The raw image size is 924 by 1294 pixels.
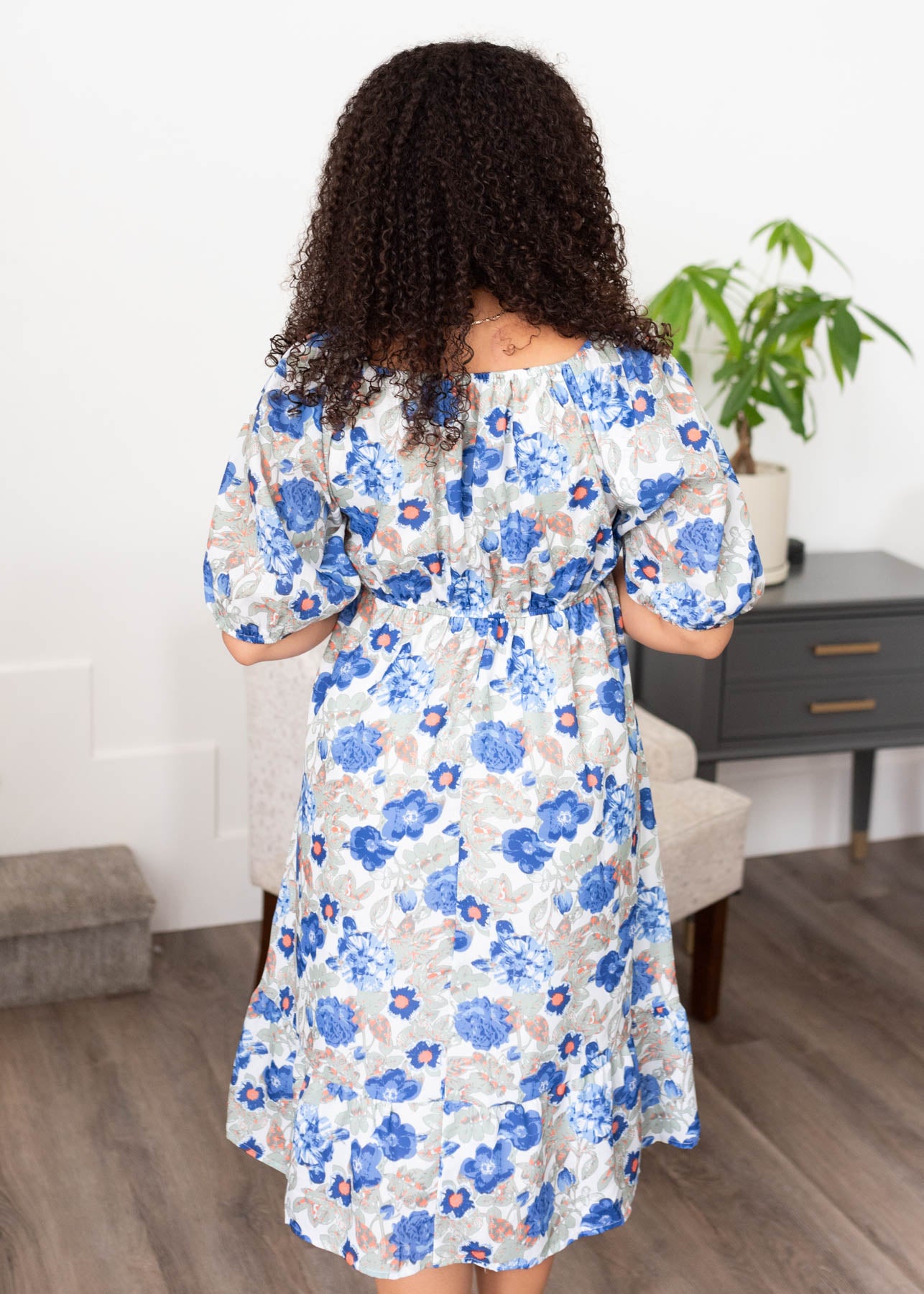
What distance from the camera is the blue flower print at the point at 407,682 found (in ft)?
4.52

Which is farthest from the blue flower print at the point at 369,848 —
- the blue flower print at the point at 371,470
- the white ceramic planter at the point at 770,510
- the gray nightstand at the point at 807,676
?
the white ceramic planter at the point at 770,510

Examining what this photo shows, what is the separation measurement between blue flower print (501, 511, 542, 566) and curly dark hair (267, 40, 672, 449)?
106 millimetres

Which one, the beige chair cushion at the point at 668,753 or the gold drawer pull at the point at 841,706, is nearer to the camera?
the beige chair cushion at the point at 668,753

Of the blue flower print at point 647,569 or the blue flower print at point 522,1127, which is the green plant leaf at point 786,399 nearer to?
the blue flower print at point 647,569

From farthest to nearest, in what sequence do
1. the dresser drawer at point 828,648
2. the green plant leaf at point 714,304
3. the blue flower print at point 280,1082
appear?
the dresser drawer at point 828,648 → the green plant leaf at point 714,304 → the blue flower print at point 280,1082

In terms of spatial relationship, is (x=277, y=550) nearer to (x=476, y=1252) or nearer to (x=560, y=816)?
(x=560, y=816)

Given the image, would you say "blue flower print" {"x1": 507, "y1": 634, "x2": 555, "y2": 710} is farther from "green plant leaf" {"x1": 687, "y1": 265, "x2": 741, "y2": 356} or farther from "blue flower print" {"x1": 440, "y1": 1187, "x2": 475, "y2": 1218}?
"green plant leaf" {"x1": 687, "y1": 265, "x2": 741, "y2": 356}

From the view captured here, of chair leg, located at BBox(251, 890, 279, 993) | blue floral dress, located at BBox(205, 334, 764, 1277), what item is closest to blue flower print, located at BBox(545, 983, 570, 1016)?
blue floral dress, located at BBox(205, 334, 764, 1277)

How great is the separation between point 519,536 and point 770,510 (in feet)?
5.70

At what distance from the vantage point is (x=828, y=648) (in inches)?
115

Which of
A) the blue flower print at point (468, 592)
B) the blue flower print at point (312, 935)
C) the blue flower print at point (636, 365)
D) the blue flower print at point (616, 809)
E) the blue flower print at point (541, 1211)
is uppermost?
the blue flower print at point (636, 365)

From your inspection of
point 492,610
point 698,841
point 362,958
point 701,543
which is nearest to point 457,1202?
point 362,958

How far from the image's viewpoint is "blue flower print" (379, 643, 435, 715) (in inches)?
54.2

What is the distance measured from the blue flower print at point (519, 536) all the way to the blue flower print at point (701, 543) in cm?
14
